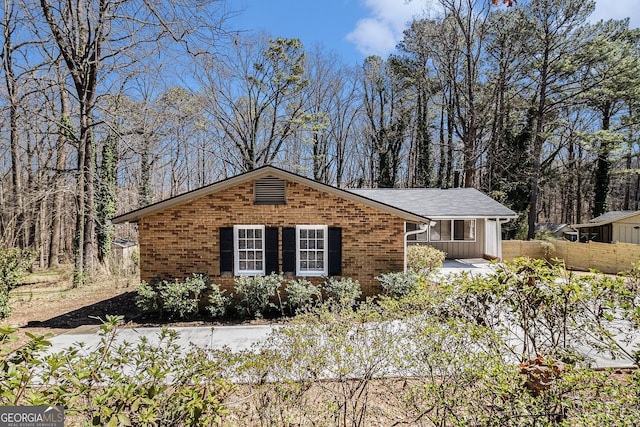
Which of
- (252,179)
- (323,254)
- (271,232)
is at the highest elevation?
(252,179)

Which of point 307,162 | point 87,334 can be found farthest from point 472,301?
point 307,162

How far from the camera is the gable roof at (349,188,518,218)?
14682 millimetres

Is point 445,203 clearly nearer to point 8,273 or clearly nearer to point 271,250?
point 271,250

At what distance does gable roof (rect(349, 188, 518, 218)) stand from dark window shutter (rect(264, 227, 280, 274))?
720cm

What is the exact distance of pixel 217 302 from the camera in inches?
307

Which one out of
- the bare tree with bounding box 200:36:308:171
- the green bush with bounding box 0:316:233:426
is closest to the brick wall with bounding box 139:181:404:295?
the green bush with bounding box 0:316:233:426

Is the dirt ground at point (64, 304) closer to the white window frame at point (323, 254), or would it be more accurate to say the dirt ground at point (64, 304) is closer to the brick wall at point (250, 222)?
the brick wall at point (250, 222)

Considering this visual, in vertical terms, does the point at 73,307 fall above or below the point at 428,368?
below

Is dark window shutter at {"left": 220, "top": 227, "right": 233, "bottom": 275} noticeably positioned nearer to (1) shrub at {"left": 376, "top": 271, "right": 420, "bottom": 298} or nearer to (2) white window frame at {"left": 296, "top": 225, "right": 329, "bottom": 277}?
(2) white window frame at {"left": 296, "top": 225, "right": 329, "bottom": 277}

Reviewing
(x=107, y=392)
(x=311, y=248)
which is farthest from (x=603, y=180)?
(x=107, y=392)

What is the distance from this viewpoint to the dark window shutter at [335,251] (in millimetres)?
8727

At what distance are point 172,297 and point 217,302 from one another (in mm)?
1136

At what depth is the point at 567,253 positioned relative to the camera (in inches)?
641

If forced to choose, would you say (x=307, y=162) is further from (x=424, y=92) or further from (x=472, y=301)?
(x=472, y=301)
